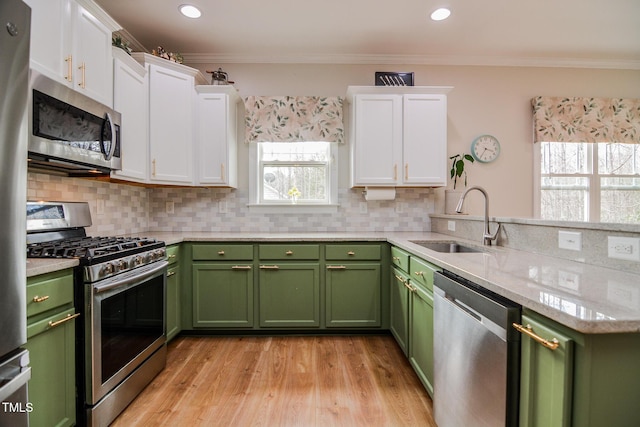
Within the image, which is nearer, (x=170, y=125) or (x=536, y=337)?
(x=536, y=337)

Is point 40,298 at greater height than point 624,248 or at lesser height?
lesser

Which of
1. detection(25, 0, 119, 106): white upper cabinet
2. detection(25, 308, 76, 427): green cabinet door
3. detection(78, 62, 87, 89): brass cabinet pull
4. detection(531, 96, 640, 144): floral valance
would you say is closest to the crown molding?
detection(531, 96, 640, 144): floral valance

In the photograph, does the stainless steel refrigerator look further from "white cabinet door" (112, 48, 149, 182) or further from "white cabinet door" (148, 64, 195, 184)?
"white cabinet door" (148, 64, 195, 184)

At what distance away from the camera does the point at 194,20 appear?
2.53 meters

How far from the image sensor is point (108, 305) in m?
1.57

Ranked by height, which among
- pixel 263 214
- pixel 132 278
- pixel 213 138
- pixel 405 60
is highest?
pixel 405 60

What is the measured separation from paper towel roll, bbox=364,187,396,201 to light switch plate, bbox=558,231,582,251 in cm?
158

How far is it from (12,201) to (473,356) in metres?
1.69

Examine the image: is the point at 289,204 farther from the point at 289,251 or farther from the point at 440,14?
the point at 440,14

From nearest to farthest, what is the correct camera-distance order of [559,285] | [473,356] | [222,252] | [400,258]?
[559,285] < [473,356] < [400,258] < [222,252]

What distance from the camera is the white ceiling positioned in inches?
93.7

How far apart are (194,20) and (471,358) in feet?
10.1

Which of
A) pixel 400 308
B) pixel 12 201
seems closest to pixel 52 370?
pixel 12 201

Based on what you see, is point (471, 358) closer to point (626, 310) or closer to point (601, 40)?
point (626, 310)
